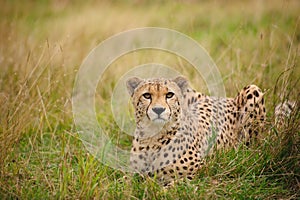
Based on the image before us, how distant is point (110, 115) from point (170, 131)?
1.36 metres

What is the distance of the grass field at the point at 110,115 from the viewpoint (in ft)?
12.1

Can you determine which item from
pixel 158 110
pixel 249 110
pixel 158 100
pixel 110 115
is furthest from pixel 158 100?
pixel 110 115

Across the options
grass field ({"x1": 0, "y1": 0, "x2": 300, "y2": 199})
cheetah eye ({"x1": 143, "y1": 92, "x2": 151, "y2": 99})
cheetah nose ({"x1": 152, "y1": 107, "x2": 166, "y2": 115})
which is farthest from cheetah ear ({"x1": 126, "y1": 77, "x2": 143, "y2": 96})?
grass field ({"x1": 0, "y1": 0, "x2": 300, "y2": 199})

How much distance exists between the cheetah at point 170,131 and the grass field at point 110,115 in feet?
0.50

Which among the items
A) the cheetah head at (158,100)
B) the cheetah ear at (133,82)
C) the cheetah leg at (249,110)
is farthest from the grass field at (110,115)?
the cheetah ear at (133,82)

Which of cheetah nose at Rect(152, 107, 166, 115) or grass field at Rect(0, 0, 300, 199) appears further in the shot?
cheetah nose at Rect(152, 107, 166, 115)

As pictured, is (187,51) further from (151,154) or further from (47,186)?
(47,186)

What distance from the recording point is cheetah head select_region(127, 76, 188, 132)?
3840 mm

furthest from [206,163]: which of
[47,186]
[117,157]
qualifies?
[47,186]

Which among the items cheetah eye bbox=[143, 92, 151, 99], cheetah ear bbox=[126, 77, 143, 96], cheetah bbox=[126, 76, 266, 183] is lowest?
cheetah bbox=[126, 76, 266, 183]

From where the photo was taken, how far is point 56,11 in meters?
9.46

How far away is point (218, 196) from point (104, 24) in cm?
502

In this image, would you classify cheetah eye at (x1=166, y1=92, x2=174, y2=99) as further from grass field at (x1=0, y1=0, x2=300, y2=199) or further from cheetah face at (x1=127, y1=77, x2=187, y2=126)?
grass field at (x1=0, y1=0, x2=300, y2=199)

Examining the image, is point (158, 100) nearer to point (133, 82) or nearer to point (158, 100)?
point (158, 100)
